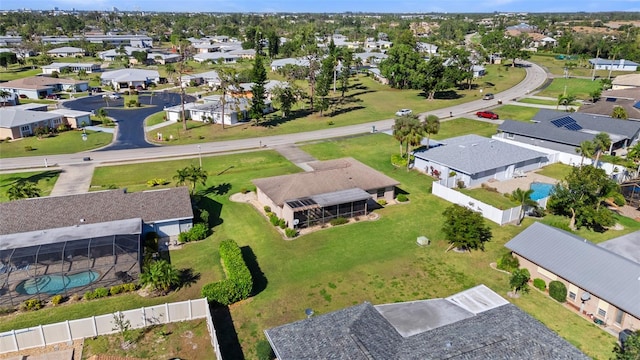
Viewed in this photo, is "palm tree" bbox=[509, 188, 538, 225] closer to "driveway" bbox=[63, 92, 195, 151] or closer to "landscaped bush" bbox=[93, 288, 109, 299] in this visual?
"landscaped bush" bbox=[93, 288, 109, 299]

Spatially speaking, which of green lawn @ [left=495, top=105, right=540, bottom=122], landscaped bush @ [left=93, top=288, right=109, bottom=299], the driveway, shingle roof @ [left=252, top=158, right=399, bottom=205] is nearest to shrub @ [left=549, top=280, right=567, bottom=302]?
shingle roof @ [left=252, top=158, right=399, bottom=205]

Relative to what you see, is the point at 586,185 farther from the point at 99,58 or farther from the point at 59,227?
the point at 99,58

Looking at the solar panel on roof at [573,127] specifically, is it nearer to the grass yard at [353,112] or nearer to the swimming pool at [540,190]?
the swimming pool at [540,190]

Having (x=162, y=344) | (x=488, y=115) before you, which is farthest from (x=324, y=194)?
(x=488, y=115)

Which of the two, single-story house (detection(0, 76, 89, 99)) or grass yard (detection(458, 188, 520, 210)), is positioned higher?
single-story house (detection(0, 76, 89, 99))

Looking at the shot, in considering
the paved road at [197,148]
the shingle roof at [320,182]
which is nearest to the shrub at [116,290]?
the shingle roof at [320,182]

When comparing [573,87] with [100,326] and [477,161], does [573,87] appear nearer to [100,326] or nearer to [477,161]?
[477,161]
